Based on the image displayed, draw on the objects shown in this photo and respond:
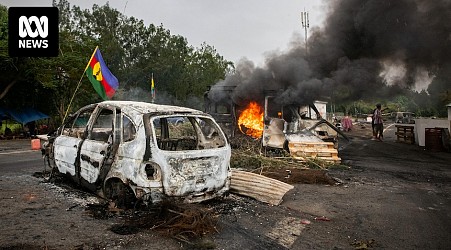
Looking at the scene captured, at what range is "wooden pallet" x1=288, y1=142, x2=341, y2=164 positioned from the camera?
913 cm

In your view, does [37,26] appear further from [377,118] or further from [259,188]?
[377,118]

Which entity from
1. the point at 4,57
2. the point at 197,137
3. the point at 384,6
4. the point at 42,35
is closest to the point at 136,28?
the point at 4,57

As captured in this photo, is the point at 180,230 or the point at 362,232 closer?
the point at 180,230

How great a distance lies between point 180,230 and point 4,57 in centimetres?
1688

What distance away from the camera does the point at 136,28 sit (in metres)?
39.9

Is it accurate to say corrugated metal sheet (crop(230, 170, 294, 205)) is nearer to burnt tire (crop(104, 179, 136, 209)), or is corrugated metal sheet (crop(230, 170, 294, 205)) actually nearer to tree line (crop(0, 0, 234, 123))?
burnt tire (crop(104, 179, 136, 209))

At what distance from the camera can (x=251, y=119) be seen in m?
12.7

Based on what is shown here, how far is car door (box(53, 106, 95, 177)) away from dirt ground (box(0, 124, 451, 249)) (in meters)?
0.45

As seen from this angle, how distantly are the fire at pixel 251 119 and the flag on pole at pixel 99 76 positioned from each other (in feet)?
16.6

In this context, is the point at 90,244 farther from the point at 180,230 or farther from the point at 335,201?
the point at 335,201

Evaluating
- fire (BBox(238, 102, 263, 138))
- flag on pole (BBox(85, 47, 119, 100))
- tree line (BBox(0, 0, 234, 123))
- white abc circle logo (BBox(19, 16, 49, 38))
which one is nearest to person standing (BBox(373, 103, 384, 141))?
fire (BBox(238, 102, 263, 138))

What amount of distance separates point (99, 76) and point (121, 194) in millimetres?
7424

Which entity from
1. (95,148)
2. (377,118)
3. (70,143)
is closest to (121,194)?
(95,148)

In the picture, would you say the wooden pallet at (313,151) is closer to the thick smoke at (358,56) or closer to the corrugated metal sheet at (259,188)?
the thick smoke at (358,56)
